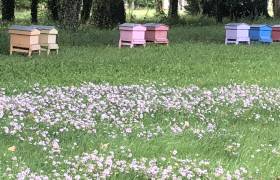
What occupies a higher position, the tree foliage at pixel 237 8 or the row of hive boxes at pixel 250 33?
the tree foliage at pixel 237 8

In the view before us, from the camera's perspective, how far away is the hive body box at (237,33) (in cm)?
2075

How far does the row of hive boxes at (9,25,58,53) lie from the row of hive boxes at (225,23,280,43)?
296 inches

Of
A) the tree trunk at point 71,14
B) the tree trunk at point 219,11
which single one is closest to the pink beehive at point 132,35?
the tree trunk at point 71,14

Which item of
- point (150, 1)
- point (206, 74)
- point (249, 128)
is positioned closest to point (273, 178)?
point (249, 128)

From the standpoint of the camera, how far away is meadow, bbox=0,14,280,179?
5.70 m

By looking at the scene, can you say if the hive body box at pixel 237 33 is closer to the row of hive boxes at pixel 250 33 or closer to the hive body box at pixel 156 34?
the row of hive boxes at pixel 250 33

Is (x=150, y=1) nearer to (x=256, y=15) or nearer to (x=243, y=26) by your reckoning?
(x=256, y=15)

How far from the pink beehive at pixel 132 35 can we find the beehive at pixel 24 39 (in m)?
3.68

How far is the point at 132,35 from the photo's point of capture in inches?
727

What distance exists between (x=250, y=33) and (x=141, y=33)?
524 cm

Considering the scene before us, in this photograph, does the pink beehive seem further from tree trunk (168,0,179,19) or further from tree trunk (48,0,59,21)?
tree trunk (48,0,59,21)

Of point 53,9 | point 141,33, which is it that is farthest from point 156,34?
point 53,9

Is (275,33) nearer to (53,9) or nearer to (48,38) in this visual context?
(48,38)

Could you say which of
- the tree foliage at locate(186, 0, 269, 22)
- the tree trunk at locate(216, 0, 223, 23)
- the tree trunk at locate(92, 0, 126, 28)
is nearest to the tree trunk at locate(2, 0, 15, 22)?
the tree trunk at locate(92, 0, 126, 28)
